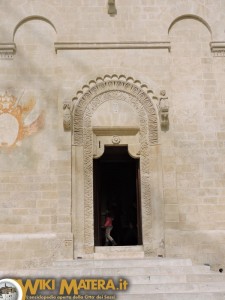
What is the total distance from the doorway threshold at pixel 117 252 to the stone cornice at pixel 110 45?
4.94m

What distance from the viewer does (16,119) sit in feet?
34.2

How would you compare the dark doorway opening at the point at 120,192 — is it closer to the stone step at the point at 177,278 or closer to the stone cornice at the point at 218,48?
the stone cornice at the point at 218,48

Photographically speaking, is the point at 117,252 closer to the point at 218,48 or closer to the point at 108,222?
the point at 108,222

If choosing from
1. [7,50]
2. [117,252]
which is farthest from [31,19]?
[117,252]

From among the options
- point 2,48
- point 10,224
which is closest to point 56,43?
point 2,48

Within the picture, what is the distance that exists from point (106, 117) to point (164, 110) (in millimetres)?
1436

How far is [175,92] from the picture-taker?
35.3ft

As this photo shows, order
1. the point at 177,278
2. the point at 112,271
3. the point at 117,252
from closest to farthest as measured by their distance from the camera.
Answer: the point at 177,278 → the point at 112,271 → the point at 117,252

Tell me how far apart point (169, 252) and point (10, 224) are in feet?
12.2

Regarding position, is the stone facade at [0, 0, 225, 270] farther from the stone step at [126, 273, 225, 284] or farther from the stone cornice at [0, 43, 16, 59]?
the stone step at [126, 273, 225, 284]

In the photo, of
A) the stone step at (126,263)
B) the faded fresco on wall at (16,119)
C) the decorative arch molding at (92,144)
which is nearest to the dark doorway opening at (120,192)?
the decorative arch molding at (92,144)

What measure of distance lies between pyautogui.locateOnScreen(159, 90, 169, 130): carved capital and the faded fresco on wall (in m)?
2.91

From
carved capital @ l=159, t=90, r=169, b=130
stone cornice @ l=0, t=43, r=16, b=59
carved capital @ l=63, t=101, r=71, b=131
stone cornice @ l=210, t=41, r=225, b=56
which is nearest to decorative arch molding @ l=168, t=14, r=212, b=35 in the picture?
stone cornice @ l=210, t=41, r=225, b=56

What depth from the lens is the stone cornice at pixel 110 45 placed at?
10.7 metres
